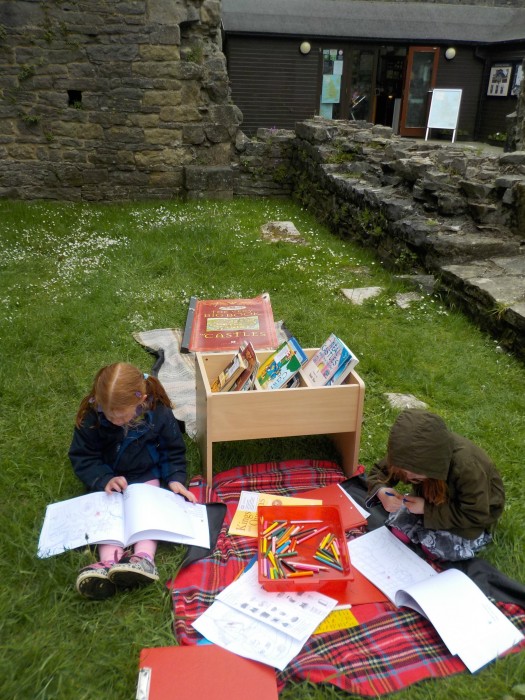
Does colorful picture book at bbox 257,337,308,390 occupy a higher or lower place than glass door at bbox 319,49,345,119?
lower

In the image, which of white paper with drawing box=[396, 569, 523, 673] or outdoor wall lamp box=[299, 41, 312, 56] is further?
outdoor wall lamp box=[299, 41, 312, 56]

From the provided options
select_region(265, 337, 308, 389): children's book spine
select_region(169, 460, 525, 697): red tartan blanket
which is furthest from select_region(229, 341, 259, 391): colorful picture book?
select_region(169, 460, 525, 697): red tartan blanket

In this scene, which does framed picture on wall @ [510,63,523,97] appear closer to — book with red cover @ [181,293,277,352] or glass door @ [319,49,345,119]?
glass door @ [319,49,345,119]

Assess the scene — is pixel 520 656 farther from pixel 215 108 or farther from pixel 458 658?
pixel 215 108

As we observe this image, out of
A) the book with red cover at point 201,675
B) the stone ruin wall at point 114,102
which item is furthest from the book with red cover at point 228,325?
the stone ruin wall at point 114,102

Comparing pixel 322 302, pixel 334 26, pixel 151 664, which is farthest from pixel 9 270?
pixel 334 26

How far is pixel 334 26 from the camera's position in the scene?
15.9m

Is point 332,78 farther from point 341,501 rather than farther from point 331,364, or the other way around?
point 341,501

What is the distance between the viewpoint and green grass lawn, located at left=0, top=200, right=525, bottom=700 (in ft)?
7.27

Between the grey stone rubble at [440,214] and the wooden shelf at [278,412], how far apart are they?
2032 millimetres

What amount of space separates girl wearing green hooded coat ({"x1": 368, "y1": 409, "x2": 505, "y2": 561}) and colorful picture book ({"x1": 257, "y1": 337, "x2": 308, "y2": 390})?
0.75 metres

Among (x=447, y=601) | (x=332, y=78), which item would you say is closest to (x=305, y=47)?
(x=332, y=78)

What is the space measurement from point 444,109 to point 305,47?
4337 millimetres

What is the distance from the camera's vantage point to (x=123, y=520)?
8.95 feet
